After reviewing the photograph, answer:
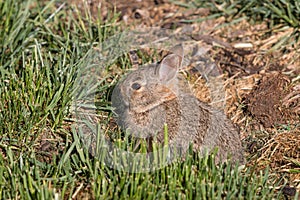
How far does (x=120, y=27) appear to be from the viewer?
6023 mm

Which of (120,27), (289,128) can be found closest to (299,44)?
(289,128)

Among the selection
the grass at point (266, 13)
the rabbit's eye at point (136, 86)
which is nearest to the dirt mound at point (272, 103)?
the grass at point (266, 13)

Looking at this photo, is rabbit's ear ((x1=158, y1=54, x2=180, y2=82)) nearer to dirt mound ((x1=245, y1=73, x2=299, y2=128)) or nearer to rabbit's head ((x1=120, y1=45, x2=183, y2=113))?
rabbit's head ((x1=120, y1=45, x2=183, y2=113))

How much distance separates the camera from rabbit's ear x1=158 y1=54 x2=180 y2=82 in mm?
4531

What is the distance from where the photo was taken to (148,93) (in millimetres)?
4645

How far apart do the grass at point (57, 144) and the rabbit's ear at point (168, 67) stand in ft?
1.86

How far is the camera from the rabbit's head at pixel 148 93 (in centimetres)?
457

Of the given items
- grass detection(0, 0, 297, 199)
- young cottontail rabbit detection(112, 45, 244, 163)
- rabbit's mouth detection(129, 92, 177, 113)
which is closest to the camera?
grass detection(0, 0, 297, 199)

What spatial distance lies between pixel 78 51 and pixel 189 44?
1347mm

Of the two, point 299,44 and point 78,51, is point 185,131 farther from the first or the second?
point 299,44

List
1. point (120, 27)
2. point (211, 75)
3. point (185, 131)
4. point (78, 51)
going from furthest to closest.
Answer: point (120, 27), point (211, 75), point (78, 51), point (185, 131)

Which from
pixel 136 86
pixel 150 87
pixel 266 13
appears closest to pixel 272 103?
pixel 150 87

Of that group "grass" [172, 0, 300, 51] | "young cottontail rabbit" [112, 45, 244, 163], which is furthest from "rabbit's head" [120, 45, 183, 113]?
"grass" [172, 0, 300, 51]

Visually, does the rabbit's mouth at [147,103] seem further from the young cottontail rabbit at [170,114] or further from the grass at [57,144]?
the grass at [57,144]
